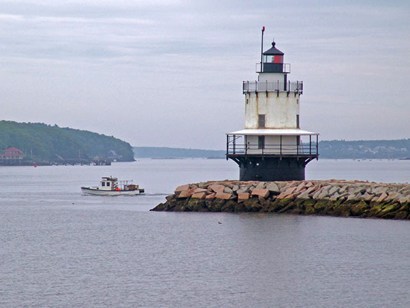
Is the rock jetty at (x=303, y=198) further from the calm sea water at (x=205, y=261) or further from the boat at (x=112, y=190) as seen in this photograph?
the boat at (x=112, y=190)

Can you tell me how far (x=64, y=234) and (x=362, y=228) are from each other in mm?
12720

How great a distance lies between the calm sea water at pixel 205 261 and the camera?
96.5 feet

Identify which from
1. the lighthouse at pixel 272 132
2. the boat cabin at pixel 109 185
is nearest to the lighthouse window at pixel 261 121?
the lighthouse at pixel 272 132

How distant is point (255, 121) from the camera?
53844mm

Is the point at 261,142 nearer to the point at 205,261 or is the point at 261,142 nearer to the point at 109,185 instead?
the point at 205,261

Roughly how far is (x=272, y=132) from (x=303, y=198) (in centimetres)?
449

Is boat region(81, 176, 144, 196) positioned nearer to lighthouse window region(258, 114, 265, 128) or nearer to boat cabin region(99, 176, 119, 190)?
boat cabin region(99, 176, 119, 190)

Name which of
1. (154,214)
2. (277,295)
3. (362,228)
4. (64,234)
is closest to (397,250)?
(362,228)

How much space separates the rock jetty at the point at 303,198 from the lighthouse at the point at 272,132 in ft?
5.75

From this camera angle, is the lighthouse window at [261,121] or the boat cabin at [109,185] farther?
the boat cabin at [109,185]

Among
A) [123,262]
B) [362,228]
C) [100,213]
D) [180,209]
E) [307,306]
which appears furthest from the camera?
[100,213]

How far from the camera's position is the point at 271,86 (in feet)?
176

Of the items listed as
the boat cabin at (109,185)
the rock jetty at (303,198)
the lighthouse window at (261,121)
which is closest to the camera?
the rock jetty at (303,198)

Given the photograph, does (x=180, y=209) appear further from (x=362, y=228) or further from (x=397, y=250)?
(x=397, y=250)
